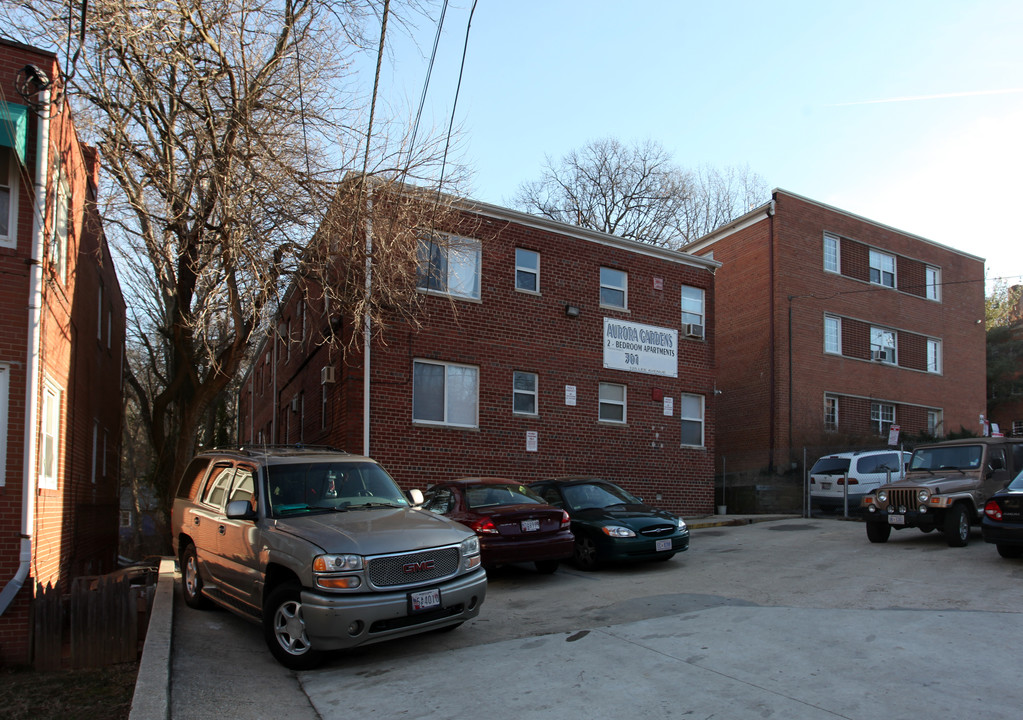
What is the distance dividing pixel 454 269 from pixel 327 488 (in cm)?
927

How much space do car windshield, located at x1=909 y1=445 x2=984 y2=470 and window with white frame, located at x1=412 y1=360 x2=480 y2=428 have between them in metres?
8.38

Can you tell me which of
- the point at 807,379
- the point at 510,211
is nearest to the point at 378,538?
the point at 510,211

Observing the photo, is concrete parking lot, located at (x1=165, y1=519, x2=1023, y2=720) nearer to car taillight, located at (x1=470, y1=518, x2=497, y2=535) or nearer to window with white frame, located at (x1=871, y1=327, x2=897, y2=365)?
car taillight, located at (x1=470, y1=518, x2=497, y2=535)

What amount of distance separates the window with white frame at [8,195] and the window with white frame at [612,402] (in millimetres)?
12423

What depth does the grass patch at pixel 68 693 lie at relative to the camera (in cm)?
687

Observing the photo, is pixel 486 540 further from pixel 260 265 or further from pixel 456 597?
pixel 260 265

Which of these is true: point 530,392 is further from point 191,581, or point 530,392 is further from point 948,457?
point 191,581

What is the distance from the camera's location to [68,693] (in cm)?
749

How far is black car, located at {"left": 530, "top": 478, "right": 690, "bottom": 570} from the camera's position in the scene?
36.5ft

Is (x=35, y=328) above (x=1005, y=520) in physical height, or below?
above

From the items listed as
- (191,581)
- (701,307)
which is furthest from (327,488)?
(701,307)

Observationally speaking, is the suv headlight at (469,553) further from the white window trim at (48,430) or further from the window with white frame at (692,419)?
the window with white frame at (692,419)

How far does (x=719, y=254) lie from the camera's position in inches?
1058

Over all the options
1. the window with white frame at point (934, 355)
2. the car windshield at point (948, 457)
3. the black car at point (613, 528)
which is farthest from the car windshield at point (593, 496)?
the window with white frame at point (934, 355)
